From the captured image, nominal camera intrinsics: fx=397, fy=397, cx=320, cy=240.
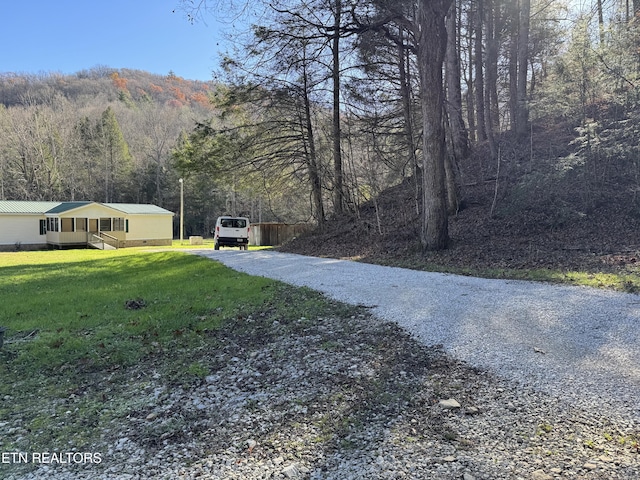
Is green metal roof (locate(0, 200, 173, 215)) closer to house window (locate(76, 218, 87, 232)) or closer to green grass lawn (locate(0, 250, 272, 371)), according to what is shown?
house window (locate(76, 218, 87, 232))

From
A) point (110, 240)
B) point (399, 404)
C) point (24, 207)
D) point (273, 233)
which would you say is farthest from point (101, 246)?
point (399, 404)

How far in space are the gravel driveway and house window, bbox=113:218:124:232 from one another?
2977 centimetres

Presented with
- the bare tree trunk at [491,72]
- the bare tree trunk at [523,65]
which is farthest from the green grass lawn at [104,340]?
the bare tree trunk at [523,65]

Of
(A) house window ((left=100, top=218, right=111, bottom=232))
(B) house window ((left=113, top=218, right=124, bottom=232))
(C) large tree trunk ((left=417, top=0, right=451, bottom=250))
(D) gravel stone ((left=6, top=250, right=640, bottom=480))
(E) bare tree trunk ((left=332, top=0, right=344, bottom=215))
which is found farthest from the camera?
(B) house window ((left=113, top=218, right=124, bottom=232))

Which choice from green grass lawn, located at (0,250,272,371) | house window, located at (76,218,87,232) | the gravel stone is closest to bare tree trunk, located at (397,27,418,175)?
green grass lawn, located at (0,250,272,371)

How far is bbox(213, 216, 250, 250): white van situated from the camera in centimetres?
1847

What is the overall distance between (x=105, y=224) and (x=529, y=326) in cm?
3399

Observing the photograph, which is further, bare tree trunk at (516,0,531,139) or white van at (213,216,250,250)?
white van at (213,216,250,250)

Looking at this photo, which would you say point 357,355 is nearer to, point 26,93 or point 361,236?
point 361,236

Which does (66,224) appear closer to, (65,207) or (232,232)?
(65,207)

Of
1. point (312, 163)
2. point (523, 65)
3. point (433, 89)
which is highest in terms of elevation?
point (523, 65)

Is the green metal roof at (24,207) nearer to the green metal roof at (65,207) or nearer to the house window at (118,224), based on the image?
the green metal roof at (65,207)

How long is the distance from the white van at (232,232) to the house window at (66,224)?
18.3m

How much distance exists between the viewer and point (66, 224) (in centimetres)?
3012
